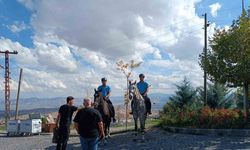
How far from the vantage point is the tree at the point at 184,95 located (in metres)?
31.4

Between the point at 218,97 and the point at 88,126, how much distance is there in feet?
73.7

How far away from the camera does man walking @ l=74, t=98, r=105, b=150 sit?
34.8ft

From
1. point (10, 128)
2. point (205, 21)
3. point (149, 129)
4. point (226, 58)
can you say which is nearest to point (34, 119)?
point (10, 128)

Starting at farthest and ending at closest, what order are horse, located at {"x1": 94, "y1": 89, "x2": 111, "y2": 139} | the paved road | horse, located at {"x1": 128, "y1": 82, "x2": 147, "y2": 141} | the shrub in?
the shrub
horse, located at {"x1": 94, "y1": 89, "x2": 111, "y2": 139}
horse, located at {"x1": 128, "y1": 82, "x2": 147, "y2": 141}
the paved road

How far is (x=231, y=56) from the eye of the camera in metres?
18.5

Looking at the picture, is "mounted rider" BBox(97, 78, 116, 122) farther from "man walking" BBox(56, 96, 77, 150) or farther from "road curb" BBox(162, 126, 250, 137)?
"road curb" BBox(162, 126, 250, 137)

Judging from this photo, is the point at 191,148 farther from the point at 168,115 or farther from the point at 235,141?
the point at 168,115

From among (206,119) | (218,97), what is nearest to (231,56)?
(206,119)

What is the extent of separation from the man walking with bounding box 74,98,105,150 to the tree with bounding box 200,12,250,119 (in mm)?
9354

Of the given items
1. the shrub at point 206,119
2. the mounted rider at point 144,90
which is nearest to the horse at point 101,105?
the mounted rider at point 144,90

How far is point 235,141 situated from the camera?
15625 millimetres

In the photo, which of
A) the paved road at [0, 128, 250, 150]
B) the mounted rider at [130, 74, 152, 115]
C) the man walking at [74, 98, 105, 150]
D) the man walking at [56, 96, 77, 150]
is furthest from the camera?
the mounted rider at [130, 74, 152, 115]

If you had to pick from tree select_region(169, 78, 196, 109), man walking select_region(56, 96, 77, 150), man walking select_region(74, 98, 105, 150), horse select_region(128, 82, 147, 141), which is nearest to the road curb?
horse select_region(128, 82, 147, 141)

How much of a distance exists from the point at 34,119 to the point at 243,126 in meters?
12.7
